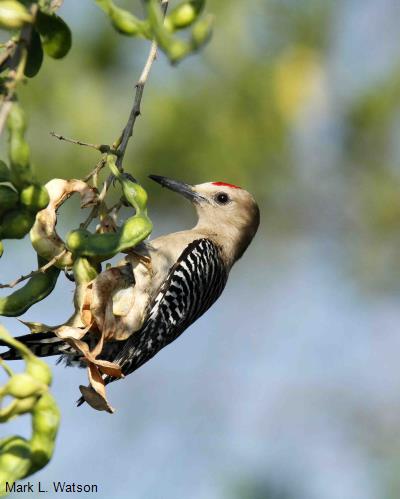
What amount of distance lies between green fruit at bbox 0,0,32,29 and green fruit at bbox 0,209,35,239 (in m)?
0.62

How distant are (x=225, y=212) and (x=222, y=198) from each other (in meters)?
0.09

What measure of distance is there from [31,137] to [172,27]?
517 cm

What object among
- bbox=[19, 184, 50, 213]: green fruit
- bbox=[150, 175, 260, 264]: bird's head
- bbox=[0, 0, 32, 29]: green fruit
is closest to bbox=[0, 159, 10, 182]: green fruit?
bbox=[19, 184, 50, 213]: green fruit

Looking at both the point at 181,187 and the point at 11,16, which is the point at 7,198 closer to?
the point at 11,16

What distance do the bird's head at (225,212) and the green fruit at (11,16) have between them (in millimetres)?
3985

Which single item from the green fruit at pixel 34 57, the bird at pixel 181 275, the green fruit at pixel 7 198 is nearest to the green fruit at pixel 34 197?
the green fruit at pixel 7 198

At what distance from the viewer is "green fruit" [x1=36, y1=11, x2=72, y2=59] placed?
2.65 metres

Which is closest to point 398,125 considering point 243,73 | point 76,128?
point 243,73

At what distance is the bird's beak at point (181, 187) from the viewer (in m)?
5.68

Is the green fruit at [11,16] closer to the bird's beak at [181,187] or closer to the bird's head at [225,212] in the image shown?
the bird's beak at [181,187]

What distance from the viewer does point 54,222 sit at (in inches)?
142

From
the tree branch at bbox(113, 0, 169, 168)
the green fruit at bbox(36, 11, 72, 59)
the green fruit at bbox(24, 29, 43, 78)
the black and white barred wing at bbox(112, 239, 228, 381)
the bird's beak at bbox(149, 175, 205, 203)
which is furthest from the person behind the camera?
the bird's beak at bbox(149, 175, 205, 203)

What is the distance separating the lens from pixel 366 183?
9.23 meters

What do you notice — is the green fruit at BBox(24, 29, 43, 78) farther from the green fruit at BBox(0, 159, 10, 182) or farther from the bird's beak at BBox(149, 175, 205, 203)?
the bird's beak at BBox(149, 175, 205, 203)
